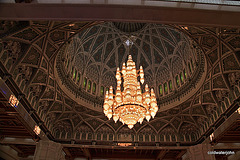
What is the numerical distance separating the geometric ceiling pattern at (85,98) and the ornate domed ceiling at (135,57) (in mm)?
285

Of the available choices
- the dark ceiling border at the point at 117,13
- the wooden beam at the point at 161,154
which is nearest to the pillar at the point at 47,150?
the wooden beam at the point at 161,154

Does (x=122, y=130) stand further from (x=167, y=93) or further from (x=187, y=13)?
(x=187, y=13)

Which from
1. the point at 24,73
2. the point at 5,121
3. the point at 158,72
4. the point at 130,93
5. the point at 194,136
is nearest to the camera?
the point at 130,93

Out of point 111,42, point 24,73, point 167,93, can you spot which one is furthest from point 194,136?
point 24,73

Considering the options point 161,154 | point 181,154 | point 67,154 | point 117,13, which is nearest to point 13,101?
point 117,13

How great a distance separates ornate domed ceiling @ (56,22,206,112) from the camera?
1430 centimetres

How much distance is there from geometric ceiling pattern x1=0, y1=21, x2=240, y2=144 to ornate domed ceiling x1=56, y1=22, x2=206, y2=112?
0.29 m

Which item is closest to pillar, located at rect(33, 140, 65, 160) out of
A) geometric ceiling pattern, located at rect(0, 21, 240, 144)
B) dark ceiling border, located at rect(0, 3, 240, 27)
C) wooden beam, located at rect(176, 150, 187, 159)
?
geometric ceiling pattern, located at rect(0, 21, 240, 144)

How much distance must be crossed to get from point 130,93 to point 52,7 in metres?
5.41

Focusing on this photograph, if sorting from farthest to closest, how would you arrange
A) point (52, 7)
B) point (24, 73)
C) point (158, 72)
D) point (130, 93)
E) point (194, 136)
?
1. point (158, 72)
2. point (194, 136)
3. point (24, 73)
4. point (130, 93)
5. point (52, 7)

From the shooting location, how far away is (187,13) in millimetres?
4082

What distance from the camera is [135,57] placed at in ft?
57.3

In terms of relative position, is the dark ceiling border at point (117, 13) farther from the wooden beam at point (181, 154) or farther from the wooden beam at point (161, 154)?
Result: the wooden beam at point (181, 154)

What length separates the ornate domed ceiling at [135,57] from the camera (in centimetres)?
1430
